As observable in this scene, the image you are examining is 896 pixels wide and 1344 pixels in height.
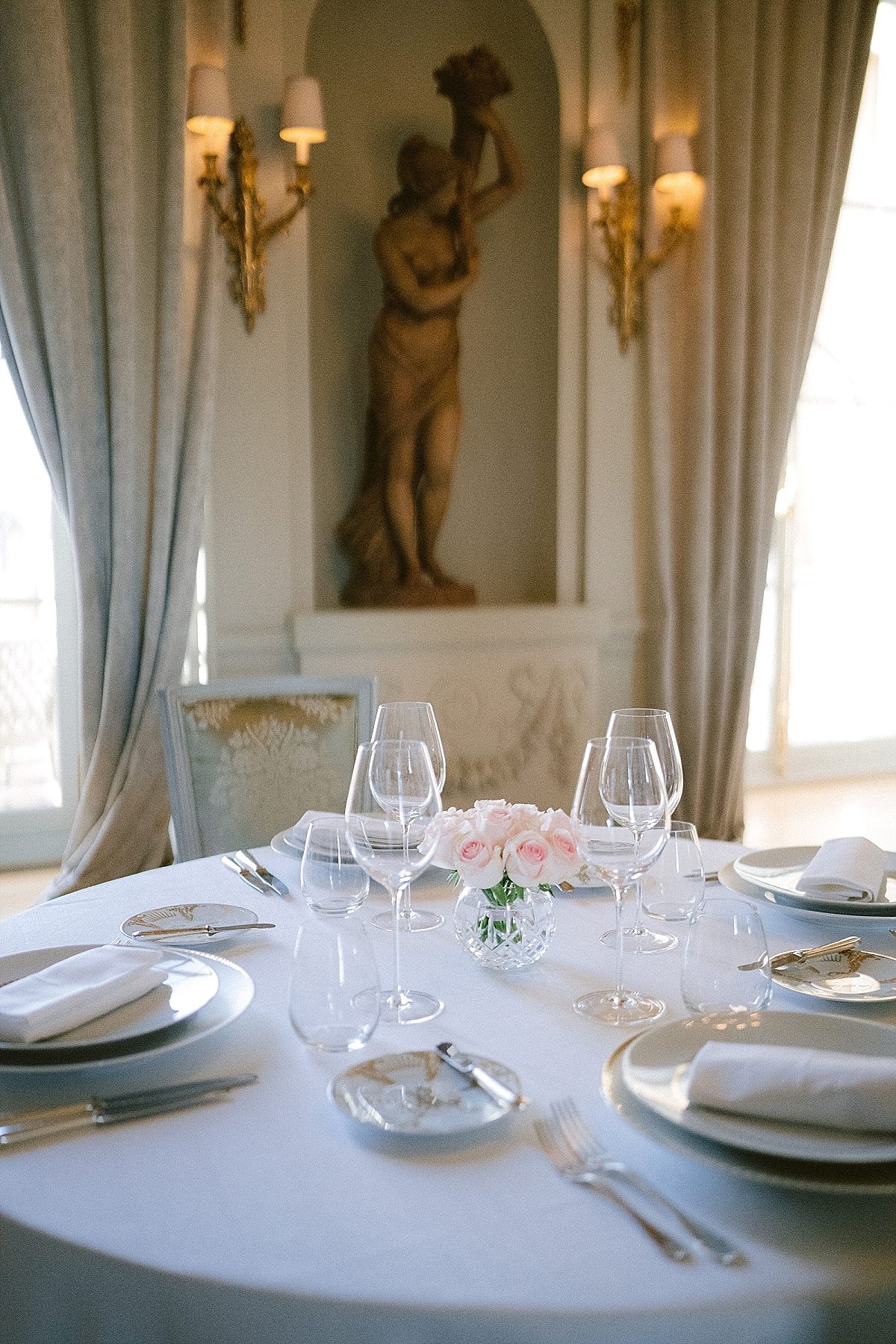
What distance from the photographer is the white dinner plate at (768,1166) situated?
0.68 meters

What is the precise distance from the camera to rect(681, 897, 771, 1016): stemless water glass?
2.97 ft

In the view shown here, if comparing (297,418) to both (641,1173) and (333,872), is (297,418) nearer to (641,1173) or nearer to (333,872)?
(333,872)

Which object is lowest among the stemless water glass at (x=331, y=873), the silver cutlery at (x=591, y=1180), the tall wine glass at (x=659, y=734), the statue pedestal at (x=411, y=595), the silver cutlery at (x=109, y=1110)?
the silver cutlery at (x=591, y=1180)

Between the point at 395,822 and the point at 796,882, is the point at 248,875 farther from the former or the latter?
the point at 796,882

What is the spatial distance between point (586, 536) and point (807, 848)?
2.39 metres

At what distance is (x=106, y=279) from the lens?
2994 mm

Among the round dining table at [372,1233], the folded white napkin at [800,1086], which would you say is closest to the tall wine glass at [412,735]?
the round dining table at [372,1233]

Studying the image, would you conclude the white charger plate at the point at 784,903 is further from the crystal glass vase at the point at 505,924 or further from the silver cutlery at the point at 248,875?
the silver cutlery at the point at 248,875

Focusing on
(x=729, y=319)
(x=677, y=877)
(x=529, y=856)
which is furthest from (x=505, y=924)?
(x=729, y=319)

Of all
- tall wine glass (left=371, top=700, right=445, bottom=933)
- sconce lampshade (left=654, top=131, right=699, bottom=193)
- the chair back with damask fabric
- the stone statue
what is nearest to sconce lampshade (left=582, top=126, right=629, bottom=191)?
sconce lampshade (left=654, top=131, right=699, bottom=193)

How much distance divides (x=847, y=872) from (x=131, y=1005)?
2.43 feet

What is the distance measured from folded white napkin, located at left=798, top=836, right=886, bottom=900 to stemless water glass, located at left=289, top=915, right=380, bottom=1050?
22.9 inches

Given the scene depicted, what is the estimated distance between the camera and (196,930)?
3.90ft

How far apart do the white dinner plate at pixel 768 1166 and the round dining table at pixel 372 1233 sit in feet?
0.04
